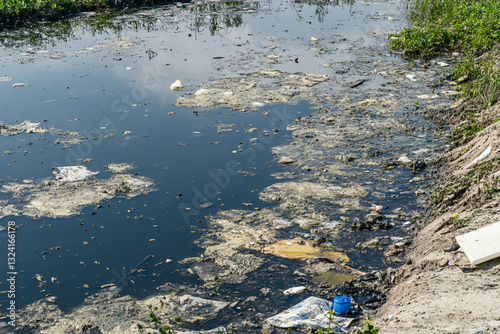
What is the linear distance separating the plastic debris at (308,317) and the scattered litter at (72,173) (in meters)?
2.34

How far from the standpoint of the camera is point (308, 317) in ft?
8.48

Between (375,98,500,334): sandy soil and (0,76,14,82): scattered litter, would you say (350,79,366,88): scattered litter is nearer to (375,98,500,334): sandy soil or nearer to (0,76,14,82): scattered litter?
(375,98,500,334): sandy soil

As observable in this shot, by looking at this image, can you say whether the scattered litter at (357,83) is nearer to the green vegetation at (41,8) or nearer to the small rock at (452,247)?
the small rock at (452,247)

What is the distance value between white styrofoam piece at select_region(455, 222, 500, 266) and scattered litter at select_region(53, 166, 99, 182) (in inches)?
119

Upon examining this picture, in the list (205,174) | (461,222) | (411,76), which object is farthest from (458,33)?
(461,222)

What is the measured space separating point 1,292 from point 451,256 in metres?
2.63

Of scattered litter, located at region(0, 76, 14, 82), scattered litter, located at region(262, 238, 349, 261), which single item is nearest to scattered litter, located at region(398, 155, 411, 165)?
scattered litter, located at region(262, 238, 349, 261)

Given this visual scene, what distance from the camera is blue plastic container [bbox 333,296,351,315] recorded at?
2.58 metres

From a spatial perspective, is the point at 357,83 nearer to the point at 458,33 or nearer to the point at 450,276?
the point at 458,33

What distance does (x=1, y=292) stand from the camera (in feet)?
9.74

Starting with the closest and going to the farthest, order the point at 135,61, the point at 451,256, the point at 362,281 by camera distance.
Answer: the point at 451,256 → the point at 362,281 → the point at 135,61

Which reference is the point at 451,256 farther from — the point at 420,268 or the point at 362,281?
the point at 362,281

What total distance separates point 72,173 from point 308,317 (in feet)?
8.71

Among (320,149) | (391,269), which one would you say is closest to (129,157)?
(320,149)
